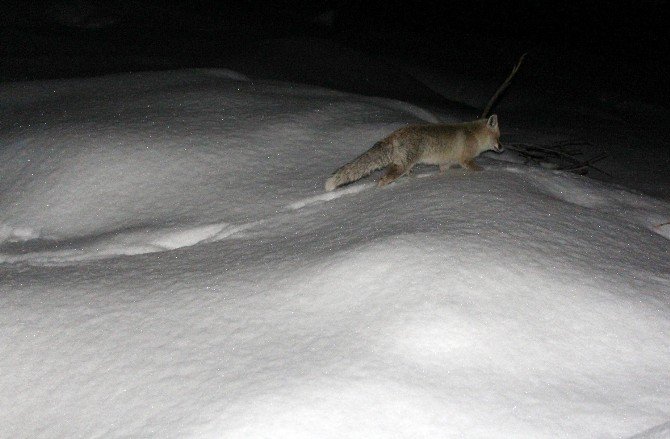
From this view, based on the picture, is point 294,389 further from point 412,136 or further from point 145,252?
point 412,136

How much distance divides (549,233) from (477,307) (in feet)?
2.49

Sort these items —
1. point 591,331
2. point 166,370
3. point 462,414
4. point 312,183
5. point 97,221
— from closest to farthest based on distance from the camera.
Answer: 1. point 462,414
2. point 166,370
3. point 591,331
4. point 97,221
5. point 312,183

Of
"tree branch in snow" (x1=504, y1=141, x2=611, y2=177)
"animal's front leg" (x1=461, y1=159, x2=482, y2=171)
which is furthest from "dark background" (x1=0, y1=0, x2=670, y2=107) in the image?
"animal's front leg" (x1=461, y1=159, x2=482, y2=171)

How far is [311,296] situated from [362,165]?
1.23 metres

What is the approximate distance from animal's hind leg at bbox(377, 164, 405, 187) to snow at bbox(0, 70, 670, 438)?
53 millimetres

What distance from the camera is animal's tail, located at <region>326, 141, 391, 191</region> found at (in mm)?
3230

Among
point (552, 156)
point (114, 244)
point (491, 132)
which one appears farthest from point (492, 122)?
point (114, 244)

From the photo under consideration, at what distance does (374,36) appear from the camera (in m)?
11.0

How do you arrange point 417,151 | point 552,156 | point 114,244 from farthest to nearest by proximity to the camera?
point 552,156
point 417,151
point 114,244

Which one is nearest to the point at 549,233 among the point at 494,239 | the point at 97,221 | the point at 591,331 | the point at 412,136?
the point at 494,239

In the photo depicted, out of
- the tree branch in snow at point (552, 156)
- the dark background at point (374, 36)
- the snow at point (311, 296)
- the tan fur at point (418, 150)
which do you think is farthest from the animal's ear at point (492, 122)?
the dark background at point (374, 36)

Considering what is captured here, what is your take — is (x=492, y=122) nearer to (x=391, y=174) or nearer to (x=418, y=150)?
(x=418, y=150)

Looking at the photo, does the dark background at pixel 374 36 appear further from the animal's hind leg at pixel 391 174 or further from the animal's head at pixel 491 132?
the animal's hind leg at pixel 391 174

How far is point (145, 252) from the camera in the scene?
2.82m
